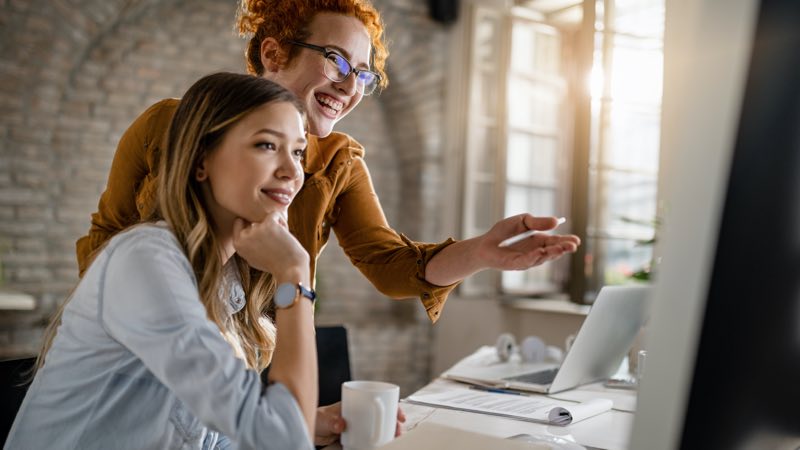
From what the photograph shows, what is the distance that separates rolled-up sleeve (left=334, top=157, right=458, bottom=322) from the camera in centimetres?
160

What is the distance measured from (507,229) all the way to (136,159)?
0.79 m

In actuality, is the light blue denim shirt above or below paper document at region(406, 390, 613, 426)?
above

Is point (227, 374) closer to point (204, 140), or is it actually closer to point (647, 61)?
point (204, 140)

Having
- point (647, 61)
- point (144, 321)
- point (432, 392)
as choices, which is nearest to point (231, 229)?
point (144, 321)

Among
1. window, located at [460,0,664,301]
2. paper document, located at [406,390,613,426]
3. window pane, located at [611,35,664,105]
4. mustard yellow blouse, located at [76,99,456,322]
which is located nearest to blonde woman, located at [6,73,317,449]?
mustard yellow blouse, located at [76,99,456,322]

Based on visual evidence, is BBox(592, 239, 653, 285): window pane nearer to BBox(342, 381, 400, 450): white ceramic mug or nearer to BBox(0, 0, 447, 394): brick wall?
BBox(0, 0, 447, 394): brick wall

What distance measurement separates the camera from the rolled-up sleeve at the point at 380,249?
160 centimetres

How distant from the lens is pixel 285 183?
3.62ft

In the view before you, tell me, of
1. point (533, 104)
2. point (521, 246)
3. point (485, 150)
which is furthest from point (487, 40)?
point (521, 246)

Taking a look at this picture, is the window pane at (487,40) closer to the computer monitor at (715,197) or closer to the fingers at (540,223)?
the fingers at (540,223)

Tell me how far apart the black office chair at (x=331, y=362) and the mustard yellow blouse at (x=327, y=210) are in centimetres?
30

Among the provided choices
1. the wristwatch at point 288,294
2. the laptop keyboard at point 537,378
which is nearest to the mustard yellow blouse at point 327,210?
the laptop keyboard at point 537,378

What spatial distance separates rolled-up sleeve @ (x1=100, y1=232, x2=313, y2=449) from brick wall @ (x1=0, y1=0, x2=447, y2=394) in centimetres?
321

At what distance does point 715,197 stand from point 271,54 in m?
1.37
